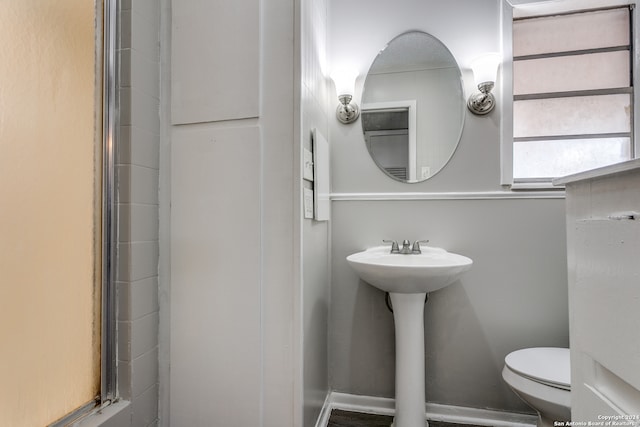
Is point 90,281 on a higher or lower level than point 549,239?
A: lower

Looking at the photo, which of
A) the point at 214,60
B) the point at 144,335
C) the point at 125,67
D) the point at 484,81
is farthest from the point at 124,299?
the point at 484,81

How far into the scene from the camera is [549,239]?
1574 millimetres

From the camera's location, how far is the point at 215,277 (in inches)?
49.8

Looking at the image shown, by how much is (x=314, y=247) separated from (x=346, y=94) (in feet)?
2.83

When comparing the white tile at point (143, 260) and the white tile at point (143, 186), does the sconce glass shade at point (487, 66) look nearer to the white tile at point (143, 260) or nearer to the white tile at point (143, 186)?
the white tile at point (143, 186)

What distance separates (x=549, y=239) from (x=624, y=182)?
1174mm

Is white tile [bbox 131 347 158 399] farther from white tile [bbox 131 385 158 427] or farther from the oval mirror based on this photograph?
the oval mirror

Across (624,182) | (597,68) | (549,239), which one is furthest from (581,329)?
(597,68)

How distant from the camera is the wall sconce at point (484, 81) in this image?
157 cm

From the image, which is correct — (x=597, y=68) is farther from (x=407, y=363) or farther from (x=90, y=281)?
(x=90, y=281)

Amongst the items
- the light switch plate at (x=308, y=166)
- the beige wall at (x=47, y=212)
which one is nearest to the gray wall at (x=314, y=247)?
the light switch plate at (x=308, y=166)

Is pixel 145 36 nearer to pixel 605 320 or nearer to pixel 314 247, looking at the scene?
pixel 314 247

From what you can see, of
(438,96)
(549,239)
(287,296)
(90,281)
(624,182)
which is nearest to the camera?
(624,182)

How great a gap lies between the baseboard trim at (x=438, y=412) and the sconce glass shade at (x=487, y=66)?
1.65 meters
